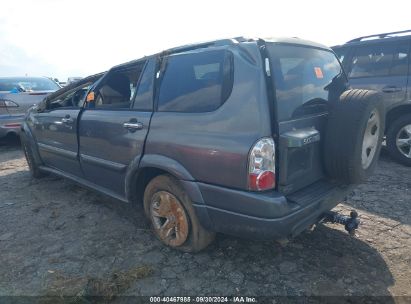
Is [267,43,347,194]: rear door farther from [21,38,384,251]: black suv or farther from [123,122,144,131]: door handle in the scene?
[123,122,144,131]: door handle

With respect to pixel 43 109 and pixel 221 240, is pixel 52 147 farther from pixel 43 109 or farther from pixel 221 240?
pixel 221 240

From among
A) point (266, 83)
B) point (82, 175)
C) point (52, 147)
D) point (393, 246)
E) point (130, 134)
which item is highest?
point (266, 83)

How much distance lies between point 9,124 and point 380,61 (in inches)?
283

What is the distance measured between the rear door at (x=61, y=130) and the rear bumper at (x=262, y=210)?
2.09 metres

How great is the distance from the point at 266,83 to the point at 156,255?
176cm

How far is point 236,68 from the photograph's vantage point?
2.29 metres

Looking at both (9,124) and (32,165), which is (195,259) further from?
(9,124)

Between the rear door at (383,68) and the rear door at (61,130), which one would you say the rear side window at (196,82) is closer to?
the rear door at (61,130)

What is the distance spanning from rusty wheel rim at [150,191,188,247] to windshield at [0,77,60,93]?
245 inches

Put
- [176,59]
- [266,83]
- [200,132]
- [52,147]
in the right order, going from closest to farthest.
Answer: [266,83]
[200,132]
[176,59]
[52,147]

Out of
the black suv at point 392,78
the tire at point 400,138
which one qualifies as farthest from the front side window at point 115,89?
the tire at point 400,138

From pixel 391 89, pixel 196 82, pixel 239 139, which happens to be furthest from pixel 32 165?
pixel 391 89

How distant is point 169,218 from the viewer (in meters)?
2.86

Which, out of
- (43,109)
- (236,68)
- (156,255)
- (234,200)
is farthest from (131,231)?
(43,109)
